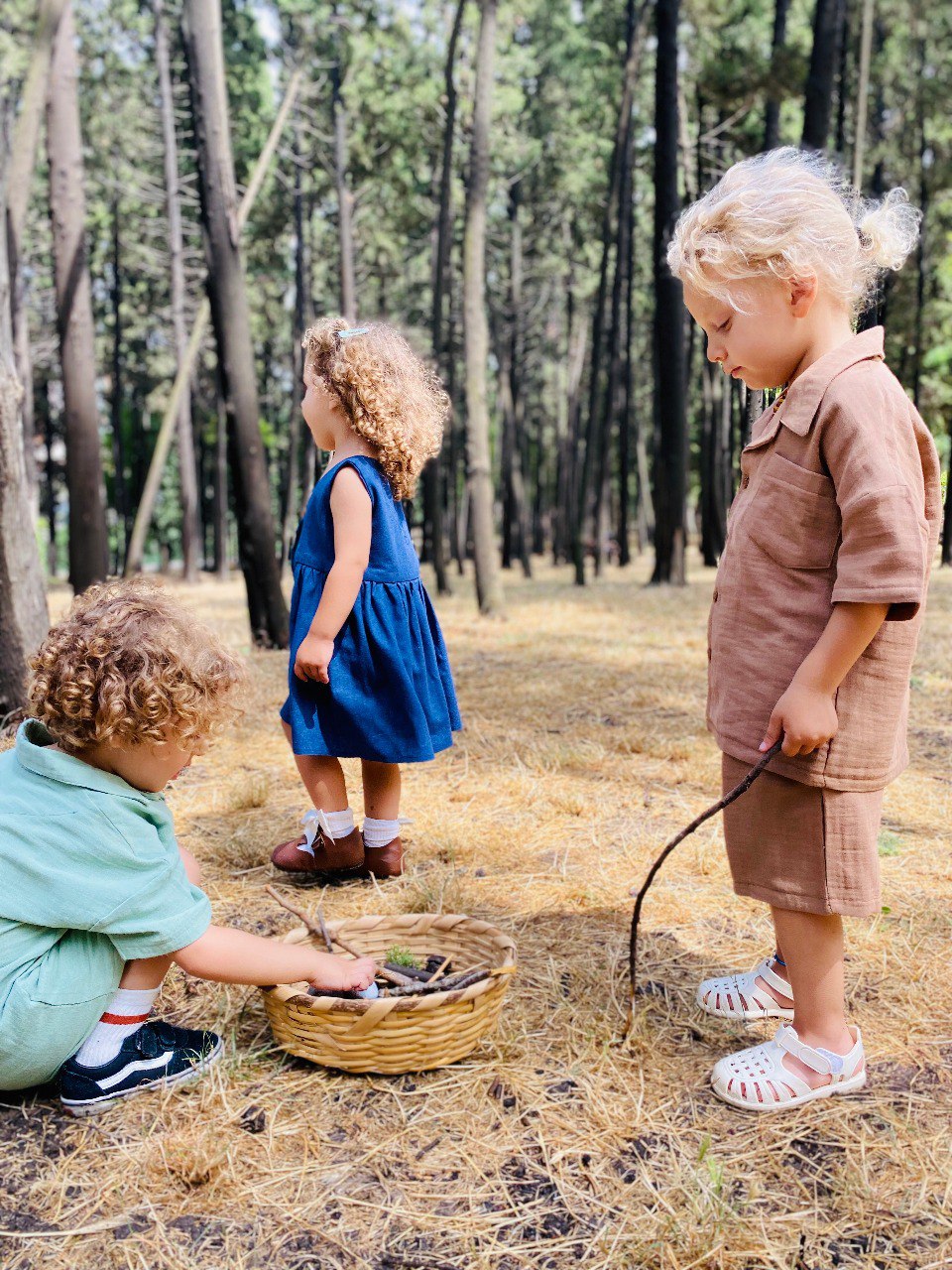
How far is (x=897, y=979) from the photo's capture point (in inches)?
99.0

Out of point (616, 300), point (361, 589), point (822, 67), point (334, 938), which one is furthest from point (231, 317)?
point (616, 300)

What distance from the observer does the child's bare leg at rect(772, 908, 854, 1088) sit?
2010 mm

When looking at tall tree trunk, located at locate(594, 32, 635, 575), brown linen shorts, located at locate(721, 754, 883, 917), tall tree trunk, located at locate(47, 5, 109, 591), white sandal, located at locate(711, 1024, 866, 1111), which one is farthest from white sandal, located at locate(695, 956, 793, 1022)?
tall tree trunk, located at locate(594, 32, 635, 575)

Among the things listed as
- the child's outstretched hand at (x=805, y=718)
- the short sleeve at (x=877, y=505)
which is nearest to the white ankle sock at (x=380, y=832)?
the child's outstretched hand at (x=805, y=718)

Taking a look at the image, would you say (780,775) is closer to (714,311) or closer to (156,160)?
(714,311)

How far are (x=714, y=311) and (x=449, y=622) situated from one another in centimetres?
786

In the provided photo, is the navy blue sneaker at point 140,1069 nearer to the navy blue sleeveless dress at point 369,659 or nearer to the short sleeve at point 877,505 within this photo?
the navy blue sleeveless dress at point 369,659

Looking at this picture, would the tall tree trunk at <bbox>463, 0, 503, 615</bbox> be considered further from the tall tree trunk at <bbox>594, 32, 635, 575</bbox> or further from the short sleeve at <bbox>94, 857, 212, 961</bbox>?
the short sleeve at <bbox>94, 857, 212, 961</bbox>

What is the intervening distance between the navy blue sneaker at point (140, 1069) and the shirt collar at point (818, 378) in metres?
1.77

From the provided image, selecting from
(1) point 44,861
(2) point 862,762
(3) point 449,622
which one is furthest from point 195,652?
(3) point 449,622

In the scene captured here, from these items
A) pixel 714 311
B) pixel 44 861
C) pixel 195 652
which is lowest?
pixel 44 861

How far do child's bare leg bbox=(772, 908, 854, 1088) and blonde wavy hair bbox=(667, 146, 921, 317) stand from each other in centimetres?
124

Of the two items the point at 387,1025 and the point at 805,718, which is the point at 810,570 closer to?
the point at 805,718

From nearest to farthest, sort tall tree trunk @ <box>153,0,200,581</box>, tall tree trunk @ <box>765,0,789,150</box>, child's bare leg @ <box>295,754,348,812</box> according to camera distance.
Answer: child's bare leg @ <box>295,754,348,812</box> → tall tree trunk @ <box>765,0,789,150</box> → tall tree trunk @ <box>153,0,200,581</box>
